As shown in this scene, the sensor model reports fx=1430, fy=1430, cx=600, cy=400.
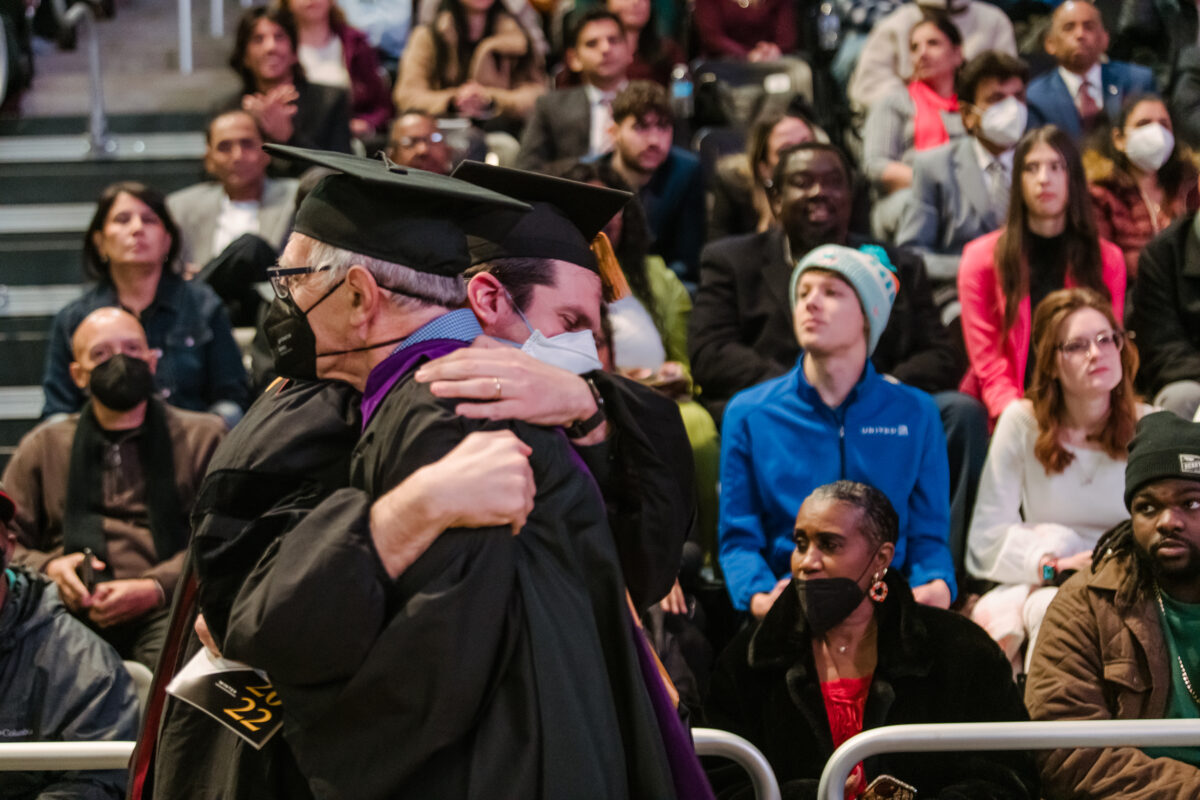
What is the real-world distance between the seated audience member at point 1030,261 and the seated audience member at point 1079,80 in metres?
1.61

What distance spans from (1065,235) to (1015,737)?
2.99 m

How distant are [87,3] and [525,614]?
6.24 m

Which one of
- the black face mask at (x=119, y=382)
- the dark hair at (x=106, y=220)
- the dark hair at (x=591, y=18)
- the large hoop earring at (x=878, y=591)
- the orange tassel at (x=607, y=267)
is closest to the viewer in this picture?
the orange tassel at (x=607, y=267)

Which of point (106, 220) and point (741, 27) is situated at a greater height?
point (741, 27)

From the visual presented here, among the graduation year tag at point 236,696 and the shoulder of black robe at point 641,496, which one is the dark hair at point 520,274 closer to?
the shoulder of black robe at point 641,496

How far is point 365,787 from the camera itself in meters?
1.90

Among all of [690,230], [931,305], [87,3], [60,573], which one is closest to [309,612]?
[60,573]

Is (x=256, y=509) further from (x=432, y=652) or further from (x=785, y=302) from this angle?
(x=785, y=302)

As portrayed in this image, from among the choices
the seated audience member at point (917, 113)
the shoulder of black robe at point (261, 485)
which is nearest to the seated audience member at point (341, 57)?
the seated audience member at point (917, 113)

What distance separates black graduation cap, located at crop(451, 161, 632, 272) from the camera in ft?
7.84

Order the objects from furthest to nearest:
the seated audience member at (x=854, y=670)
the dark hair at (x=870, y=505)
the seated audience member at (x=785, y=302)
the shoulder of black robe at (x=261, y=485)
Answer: the seated audience member at (x=785, y=302)
the dark hair at (x=870, y=505)
the seated audience member at (x=854, y=670)
the shoulder of black robe at (x=261, y=485)

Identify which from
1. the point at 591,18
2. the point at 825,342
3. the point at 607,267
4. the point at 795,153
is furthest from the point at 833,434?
the point at 591,18

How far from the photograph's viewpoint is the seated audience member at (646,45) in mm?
7469

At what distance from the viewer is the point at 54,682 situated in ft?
12.0
